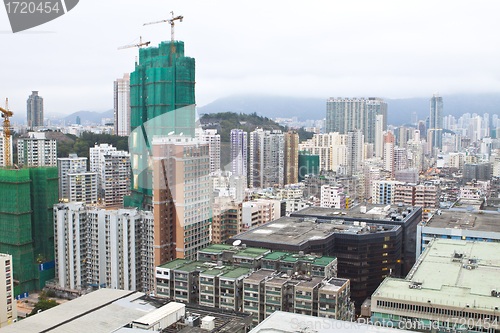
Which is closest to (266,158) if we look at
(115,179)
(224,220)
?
(115,179)

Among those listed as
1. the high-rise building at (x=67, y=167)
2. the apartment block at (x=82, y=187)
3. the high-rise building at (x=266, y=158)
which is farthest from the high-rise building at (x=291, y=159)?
the high-rise building at (x=67, y=167)

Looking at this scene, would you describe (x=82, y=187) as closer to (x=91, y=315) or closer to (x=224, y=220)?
(x=224, y=220)

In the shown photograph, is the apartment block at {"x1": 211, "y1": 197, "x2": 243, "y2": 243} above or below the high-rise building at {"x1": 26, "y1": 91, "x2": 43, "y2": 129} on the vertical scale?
below

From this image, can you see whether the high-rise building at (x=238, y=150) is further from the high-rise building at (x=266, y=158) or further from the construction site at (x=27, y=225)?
the construction site at (x=27, y=225)

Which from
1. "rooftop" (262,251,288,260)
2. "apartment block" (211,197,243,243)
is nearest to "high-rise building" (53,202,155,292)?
"apartment block" (211,197,243,243)

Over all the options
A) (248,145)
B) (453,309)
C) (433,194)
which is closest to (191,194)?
(453,309)

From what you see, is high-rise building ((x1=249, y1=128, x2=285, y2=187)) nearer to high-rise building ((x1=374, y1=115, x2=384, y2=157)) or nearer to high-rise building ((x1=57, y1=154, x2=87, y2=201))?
high-rise building ((x1=57, y1=154, x2=87, y2=201))
